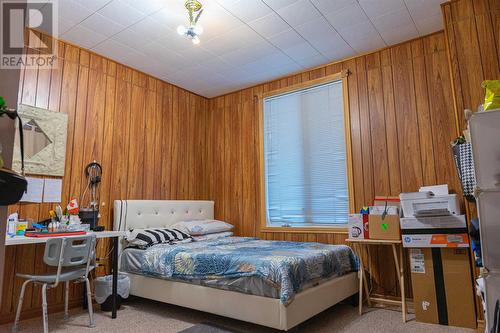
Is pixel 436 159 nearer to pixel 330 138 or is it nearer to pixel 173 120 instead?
pixel 330 138

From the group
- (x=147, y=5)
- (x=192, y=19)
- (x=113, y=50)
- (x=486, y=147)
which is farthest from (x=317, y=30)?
(x=486, y=147)

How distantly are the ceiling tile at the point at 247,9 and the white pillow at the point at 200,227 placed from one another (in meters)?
2.52

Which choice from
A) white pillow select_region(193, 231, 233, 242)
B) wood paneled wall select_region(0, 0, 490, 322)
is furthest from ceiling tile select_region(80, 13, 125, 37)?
white pillow select_region(193, 231, 233, 242)

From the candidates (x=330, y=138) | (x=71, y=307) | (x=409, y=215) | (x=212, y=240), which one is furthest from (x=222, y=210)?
(x=409, y=215)

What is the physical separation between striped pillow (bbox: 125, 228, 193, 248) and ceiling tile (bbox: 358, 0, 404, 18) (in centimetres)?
318

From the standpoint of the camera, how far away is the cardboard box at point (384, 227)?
3.25m

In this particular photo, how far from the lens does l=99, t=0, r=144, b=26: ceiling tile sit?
3.06 meters

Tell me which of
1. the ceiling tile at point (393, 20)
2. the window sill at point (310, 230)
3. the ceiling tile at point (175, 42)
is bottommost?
the window sill at point (310, 230)

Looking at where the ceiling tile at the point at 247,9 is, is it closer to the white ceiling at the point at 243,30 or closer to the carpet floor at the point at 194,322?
the white ceiling at the point at 243,30

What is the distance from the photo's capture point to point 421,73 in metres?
3.70

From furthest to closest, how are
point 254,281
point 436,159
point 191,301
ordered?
1. point 436,159
2. point 191,301
3. point 254,281

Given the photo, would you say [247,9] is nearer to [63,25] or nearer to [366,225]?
[63,25]

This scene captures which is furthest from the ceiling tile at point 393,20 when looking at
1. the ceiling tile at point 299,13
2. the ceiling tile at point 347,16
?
the ceiling tile at point 299,13

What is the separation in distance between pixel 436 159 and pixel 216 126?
10.7 ft
